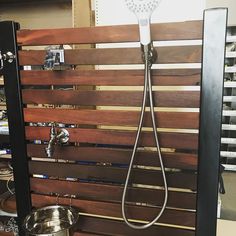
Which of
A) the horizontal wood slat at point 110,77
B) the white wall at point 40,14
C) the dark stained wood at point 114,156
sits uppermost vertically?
the white wall at point 40,14

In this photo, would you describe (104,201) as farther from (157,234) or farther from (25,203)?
(25,203)

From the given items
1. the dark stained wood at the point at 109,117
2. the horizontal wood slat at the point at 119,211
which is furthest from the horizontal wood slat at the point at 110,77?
the horizontal wood slat at the point at 119,211

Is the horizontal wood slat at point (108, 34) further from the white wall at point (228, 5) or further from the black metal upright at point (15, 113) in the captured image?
the white wall at point (228, 5)

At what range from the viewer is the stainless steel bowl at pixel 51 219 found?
1.39 m

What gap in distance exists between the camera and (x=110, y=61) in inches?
50.3

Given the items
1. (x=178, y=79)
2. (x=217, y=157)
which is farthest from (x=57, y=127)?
(x=217, y=157)

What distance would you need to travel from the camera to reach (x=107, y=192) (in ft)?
4.62

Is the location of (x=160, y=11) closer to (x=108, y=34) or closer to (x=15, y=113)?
(x=108, y=34)

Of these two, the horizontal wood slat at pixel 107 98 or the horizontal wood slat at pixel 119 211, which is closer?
the horizontal wood slat at pixel 107 98

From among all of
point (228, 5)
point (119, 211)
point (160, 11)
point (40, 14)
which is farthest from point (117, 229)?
point (228, 5)

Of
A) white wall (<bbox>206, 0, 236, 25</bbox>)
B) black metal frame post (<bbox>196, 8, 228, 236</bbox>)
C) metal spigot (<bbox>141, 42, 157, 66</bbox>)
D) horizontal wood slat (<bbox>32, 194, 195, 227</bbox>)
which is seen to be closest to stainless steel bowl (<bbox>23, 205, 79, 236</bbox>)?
horizontal wood slat (<bbox>32, 194, 195, 227</bbox>)

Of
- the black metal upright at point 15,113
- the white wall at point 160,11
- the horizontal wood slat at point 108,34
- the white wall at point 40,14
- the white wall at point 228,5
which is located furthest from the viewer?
the white wall at point 228,5

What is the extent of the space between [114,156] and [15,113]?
57cm

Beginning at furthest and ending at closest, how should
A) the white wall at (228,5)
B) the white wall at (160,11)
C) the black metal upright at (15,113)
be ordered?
the white wall at (228,5) → the white wall at (160,11) → the black metal upright at (15,113)
